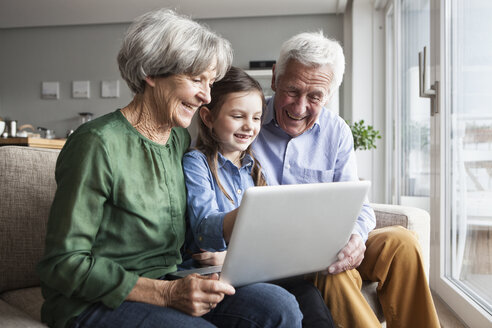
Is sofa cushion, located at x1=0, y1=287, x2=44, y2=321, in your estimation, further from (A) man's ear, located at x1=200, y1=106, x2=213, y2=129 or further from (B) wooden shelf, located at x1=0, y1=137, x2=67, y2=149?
(B) wooden shelf, located at x1=0, y1=137, x2=67, y2=149

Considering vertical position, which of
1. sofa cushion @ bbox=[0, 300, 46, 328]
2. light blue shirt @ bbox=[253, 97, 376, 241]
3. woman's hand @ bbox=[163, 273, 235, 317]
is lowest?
sofa cushion @ bbox=[0, 300, 46, 328]

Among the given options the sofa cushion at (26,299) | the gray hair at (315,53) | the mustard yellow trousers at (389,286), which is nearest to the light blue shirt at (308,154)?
the gray hair at (315,53)

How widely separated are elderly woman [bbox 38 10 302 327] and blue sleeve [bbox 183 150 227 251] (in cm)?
3

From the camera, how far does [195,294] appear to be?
34.2 inches

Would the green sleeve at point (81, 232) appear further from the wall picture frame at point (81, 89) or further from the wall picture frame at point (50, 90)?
the wall picture frame at point (50, 90)

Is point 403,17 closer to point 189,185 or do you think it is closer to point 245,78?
point 245,78

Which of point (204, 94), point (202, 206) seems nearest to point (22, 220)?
point (202, 206)

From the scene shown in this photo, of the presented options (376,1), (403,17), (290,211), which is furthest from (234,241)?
(376,1)

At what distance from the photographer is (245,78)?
1287 millimetres

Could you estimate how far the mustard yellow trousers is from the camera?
3.78 feet

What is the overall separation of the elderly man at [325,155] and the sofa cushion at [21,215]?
2.30ft

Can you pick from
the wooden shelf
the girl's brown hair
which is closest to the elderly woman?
the girl's brown hair

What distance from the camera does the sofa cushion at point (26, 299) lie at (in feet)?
3.62

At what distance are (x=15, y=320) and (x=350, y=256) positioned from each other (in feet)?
2.65
